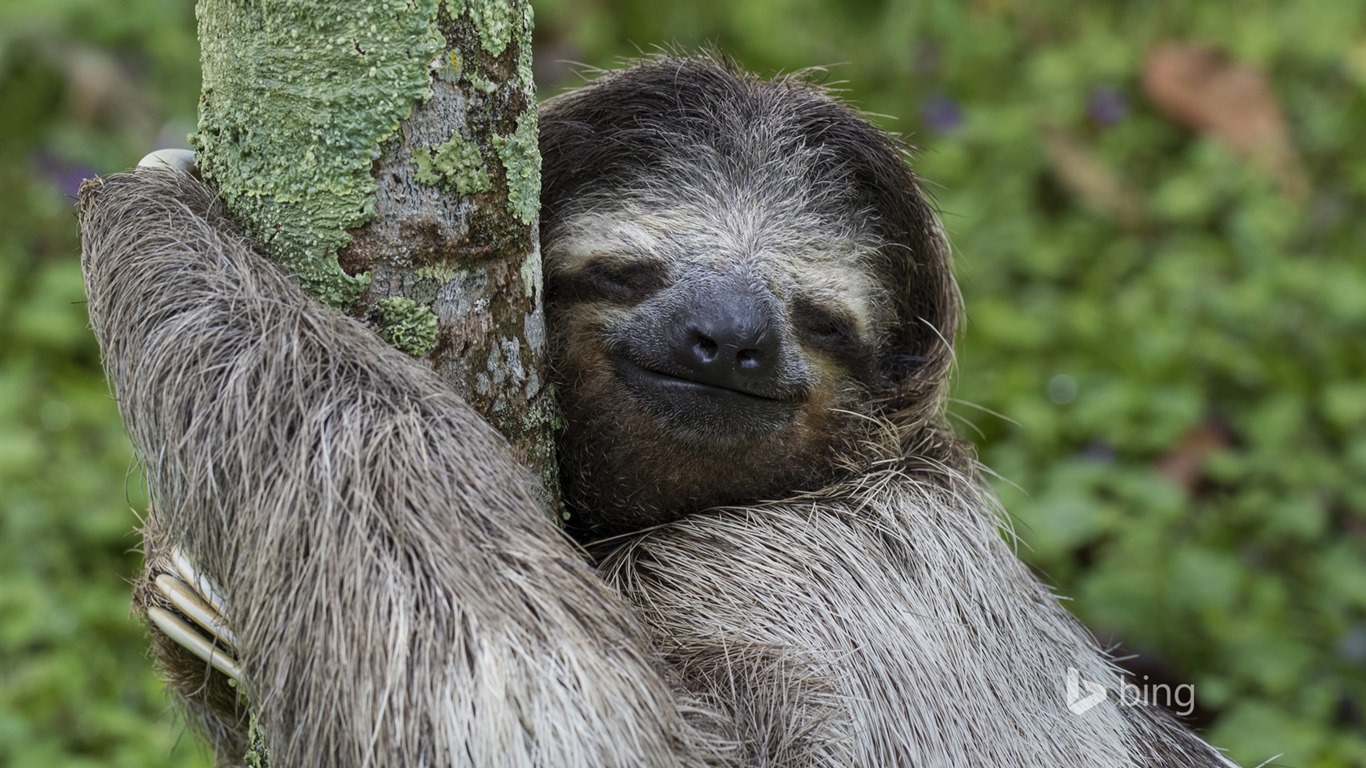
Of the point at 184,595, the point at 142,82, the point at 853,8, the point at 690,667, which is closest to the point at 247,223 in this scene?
the point at 184,595

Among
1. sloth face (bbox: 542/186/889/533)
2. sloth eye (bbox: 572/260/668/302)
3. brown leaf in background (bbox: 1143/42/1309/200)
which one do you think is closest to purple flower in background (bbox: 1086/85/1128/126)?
brown leaf in background (bbox: 1143/42/1309/200)

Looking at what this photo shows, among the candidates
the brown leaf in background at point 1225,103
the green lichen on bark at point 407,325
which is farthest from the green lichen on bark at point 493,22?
the brown leaf in background at point 1225,103

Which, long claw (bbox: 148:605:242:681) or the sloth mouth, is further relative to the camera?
the sloth mouth

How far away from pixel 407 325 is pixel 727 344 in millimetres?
1029

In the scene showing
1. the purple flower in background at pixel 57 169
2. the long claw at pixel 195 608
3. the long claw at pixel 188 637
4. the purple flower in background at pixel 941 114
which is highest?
the long claw at pixel 195 608

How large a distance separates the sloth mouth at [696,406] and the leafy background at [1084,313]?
170 centimetres

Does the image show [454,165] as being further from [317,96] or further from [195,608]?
[195,608]

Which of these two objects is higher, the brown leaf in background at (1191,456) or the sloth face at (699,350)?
the sloth face at (699,350)

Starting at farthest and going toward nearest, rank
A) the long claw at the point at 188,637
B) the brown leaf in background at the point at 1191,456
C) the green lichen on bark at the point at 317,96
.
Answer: the brown leaf in background at the point at 1191,456
the long claw at the point at 188,637
the green lichen on bark at the point at 317,96

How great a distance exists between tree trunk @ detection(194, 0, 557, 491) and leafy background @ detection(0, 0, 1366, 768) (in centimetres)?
232

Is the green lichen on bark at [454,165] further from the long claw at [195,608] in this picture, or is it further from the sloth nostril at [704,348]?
the long claw at [195,608]

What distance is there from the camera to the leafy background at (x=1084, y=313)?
7.07 m

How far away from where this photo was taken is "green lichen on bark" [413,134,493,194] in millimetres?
3191

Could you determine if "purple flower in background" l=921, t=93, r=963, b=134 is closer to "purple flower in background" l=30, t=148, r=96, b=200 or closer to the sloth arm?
"purple flower in background" l=30, t=148, r=96, b=200
